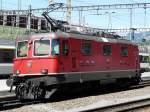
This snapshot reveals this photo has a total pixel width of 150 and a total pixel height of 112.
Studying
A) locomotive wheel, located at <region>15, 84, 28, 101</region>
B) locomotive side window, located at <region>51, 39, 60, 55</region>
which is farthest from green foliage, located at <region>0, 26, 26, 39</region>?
locomotive side window, located at <region>51, 39, 60, 55</region>

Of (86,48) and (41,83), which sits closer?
(41,83)

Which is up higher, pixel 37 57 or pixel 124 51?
pixel 124 51

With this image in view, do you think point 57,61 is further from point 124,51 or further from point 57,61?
point 124,51

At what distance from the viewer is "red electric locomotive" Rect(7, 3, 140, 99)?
16.8m

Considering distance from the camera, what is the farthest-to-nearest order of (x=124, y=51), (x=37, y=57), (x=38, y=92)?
(x=124, y=51)
(x=37, y=57)
(x=38, y=92)

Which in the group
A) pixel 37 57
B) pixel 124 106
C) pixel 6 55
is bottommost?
pixel 124 106

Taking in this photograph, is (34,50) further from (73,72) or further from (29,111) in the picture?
(29,111)

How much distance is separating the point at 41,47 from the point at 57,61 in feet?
3.32

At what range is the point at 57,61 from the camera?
1692 centimetres

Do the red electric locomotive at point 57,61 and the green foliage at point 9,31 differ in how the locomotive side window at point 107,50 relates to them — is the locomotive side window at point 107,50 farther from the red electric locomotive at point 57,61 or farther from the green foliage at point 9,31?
the green foliage at point 9,31

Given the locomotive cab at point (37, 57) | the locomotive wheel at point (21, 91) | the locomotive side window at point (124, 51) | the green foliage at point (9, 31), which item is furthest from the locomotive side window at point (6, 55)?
the locomotive wheel at point (21, 91)

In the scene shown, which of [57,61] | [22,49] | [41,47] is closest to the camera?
[57,61]

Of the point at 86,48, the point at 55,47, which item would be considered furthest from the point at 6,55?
the point at 55,47

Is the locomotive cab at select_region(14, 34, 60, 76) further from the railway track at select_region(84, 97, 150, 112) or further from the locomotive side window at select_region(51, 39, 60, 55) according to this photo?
the railway track at select_region(84, 97, 150, 112)
